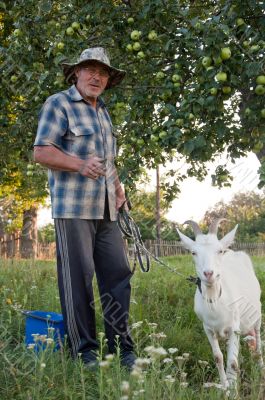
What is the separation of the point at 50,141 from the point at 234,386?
1.99 metres

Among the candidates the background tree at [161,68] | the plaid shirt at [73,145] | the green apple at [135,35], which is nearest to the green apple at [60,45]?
the background tree at [161,68]

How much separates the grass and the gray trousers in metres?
0.16

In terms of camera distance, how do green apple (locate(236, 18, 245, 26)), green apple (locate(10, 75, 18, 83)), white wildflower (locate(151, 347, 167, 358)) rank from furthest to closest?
green apple (locate(10, 75, 18, 83)) → green apple (locate(236, 18, 245, 26)) → white wildflower (locate(151, 347, 167, 358))

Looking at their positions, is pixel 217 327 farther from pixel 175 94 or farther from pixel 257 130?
pixel 175 94

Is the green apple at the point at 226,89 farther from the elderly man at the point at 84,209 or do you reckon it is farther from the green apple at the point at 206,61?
the elderly man at the point at 84,209

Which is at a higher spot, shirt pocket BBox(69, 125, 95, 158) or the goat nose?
shirt pocket BBox(69, 125, 95, 158)

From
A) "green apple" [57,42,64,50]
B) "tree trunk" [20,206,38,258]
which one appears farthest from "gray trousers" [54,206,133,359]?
"tree trunk" [20,206,38,258]

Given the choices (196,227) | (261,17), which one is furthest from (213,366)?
(261,17)

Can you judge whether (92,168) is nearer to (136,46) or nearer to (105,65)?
(105,65)

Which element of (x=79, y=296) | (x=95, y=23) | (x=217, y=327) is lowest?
(x=217, y=327)

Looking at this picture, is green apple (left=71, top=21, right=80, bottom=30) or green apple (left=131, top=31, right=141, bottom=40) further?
green apple (left=71, top=21, right=80, bottom=30)

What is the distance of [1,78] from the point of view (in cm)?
755

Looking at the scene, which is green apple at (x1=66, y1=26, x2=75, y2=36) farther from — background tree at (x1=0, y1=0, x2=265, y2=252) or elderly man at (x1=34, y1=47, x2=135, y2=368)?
elderly man at (x1=34, y1=47, x2=135, y2=368)

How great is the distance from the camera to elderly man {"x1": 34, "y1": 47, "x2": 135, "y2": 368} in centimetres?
386
